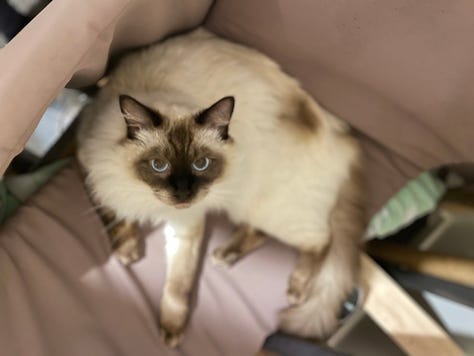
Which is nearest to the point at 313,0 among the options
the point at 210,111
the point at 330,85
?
the point at 330,85

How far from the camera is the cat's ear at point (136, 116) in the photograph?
923 mm

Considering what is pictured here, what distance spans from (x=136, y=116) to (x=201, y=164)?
0.56ft

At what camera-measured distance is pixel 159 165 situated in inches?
40.4

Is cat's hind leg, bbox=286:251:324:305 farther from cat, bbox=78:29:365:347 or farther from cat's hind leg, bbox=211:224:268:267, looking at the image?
cat's hind leg, bbox=211:224:268:267

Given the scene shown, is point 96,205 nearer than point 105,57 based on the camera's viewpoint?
No

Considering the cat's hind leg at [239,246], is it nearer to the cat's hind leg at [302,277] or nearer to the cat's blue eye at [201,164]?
the cat's hind leg at [302,277]

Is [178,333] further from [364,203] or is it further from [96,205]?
[364,203]

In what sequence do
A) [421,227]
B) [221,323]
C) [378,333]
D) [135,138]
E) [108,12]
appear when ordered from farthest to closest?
1. [421,227]
2. [378,333]
3. [221,323]
4. [135,138]
5. [108,12]

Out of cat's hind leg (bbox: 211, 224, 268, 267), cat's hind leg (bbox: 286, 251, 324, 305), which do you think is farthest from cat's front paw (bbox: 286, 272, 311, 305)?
cat's hind leg (bbox: 211, 224, 268, 267)

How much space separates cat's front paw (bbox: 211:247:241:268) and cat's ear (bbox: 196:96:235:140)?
1.25 feet

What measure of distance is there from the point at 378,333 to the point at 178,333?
0.64 meters

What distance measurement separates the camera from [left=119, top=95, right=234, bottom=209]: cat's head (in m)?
1.01

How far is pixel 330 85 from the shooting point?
1.31 metres

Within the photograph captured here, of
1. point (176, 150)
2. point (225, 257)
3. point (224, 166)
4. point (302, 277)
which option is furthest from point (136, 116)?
point (302, 277)
